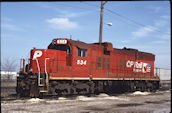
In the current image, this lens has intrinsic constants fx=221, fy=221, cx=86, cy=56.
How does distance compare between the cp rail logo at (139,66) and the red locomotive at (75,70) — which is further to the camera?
the cp rail logo at (139,66)

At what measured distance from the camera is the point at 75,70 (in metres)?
14.9

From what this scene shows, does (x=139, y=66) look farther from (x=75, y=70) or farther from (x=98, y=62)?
(x=75, y=70)

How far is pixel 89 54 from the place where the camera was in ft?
51.5

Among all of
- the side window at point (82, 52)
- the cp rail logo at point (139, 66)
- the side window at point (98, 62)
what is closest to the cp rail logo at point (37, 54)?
the side window at point (82, 52)

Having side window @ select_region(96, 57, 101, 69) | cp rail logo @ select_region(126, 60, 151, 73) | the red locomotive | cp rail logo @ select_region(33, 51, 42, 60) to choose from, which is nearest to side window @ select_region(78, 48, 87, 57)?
the red locomotive

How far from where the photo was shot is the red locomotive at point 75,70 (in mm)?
13602

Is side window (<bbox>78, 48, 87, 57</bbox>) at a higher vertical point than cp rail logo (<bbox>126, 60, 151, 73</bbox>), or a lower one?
higher

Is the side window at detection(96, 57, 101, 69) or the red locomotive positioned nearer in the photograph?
the red locomotive

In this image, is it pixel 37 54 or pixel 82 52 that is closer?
pixel 37 54

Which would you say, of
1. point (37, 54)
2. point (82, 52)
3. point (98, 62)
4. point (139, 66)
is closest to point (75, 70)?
point (82, 52)

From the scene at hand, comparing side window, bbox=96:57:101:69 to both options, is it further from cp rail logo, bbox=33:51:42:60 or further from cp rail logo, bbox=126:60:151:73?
cp rail logo, bbox=33:51:42:60

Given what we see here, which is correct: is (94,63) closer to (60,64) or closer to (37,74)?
(60,64)

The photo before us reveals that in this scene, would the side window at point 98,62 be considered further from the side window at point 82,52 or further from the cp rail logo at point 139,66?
the cp rail logo at point 139,66

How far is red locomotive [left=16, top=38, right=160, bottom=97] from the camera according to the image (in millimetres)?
13602
